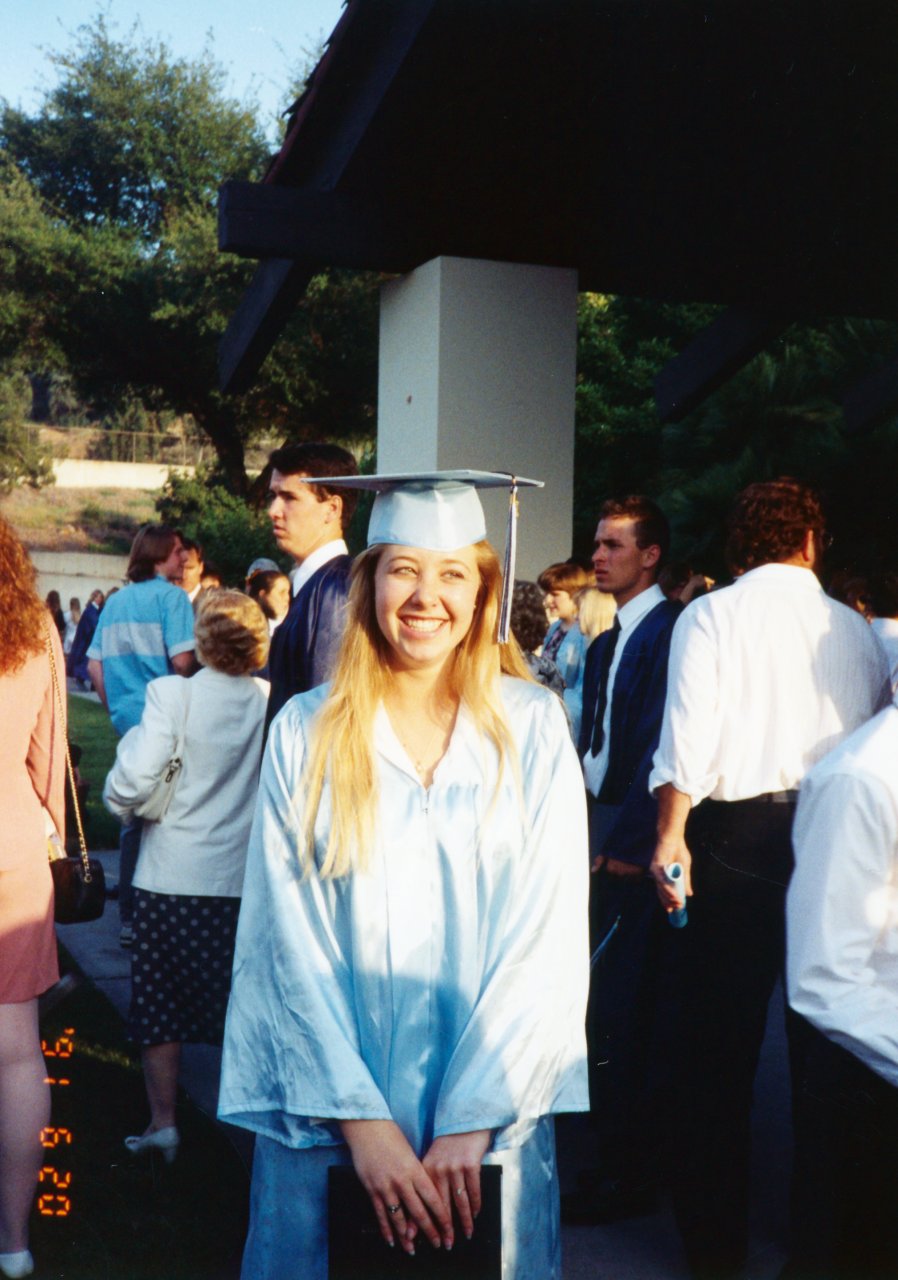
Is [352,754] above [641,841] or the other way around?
above

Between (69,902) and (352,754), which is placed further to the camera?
(69,902)

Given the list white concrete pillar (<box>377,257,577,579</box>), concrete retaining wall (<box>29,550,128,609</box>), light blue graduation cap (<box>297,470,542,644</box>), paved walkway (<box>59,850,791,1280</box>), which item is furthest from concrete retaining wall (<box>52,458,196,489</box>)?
light blue graduation cap (<box>297,470,542,644</box>)

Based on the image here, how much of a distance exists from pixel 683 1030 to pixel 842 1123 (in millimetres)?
1005

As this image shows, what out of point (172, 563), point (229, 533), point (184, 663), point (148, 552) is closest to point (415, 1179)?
point (184, 663)

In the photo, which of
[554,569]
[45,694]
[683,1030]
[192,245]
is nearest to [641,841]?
[683,1030]

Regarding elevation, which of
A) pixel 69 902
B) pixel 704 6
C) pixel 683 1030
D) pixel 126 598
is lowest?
pixel 683 1030

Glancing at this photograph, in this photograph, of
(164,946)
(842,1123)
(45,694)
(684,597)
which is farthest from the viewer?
(684,597)

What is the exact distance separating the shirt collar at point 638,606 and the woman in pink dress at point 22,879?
1831 mm

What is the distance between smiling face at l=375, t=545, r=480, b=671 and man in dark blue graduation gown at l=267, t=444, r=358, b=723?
107 centimetres

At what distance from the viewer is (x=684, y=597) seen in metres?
7.71

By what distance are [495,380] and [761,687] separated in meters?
2.96

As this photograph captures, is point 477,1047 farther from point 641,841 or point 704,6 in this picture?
point 704,6

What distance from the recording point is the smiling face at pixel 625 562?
418 centimetres

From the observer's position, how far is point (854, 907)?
2227mm
